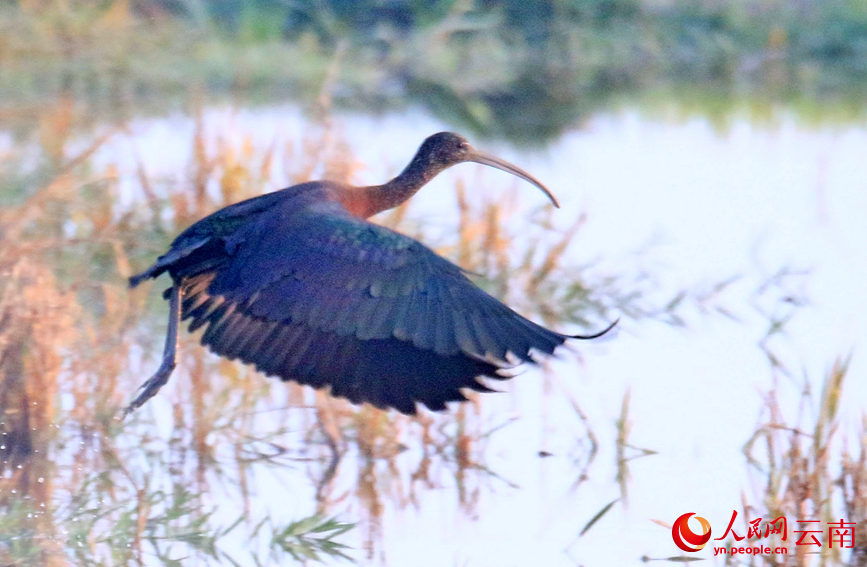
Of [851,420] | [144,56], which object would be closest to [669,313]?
[851,420]

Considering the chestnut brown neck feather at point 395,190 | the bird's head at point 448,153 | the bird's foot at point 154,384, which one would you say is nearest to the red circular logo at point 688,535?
the bird's head at point 448,153

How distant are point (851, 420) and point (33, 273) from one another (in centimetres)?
303

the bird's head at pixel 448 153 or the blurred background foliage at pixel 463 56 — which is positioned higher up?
the blurred background foliage at pixel 463 56

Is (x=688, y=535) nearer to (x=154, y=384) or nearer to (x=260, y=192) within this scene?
(x=154, y=384)

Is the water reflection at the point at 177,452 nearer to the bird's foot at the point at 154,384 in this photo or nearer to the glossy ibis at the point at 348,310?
the bird's foot at the point at 154,384

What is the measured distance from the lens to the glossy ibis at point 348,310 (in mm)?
4051

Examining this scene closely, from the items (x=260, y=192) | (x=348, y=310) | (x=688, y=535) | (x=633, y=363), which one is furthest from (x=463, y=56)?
(x=348, y=310)

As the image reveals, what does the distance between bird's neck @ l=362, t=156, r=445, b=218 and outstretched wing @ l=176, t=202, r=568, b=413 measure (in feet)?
2.68

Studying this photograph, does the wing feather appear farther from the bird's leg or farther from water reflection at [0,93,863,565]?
water reflection at [0,93,863,565]

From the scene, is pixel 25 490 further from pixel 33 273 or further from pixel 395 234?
pixel 395 234

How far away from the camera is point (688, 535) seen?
4531mm

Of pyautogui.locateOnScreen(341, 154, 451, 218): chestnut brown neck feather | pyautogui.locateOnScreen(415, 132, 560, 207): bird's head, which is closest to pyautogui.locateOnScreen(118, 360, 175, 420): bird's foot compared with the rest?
pyautogui.locateOnScreen(341, 154, 451, 218): chestnut brown neck feather

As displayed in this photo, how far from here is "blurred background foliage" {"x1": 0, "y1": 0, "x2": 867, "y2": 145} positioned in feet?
38.0

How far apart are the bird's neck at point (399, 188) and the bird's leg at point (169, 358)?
84 cm
